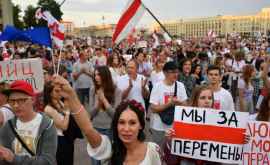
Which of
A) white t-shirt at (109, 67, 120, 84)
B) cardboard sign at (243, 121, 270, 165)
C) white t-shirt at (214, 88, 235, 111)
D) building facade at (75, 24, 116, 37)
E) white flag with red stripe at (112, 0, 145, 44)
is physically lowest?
cardboard sign at (243, 121, 270, 165)

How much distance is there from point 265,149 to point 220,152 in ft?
1.36

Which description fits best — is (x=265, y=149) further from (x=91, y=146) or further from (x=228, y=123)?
(x=91, y=146)

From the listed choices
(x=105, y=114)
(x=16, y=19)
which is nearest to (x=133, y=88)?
(x=105, y=114)

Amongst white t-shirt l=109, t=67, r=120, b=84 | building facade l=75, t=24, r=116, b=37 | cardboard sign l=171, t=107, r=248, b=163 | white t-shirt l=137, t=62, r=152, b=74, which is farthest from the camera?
building facade l=75, t=24, r=116, b=37

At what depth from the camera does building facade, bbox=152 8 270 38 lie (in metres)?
116

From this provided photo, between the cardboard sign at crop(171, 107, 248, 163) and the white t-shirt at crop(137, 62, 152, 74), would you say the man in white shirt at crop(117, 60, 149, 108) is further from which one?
the white t-shirt at crop(137, 62, 152, 74)

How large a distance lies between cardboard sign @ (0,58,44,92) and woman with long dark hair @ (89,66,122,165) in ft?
2.43

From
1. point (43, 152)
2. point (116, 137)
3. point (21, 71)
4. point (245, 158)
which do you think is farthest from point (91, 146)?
point (21, 71)

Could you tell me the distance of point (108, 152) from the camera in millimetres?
2541

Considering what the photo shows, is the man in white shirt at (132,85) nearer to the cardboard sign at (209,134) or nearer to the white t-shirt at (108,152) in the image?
the cardboard sign at (209,134)

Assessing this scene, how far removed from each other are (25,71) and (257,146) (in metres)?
3.05

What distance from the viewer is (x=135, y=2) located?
25.6 feet

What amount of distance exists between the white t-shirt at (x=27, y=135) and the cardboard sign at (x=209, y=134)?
123 cm

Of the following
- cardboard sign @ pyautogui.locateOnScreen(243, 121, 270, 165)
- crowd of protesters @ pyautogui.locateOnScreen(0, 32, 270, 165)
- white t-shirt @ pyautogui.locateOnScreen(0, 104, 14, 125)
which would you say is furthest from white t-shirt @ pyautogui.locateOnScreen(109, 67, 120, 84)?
cardboard sign @ pyautogui.locateOnScreen(243, 121, 270, 165)
